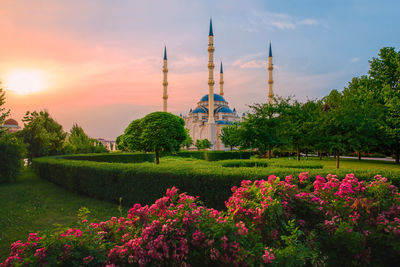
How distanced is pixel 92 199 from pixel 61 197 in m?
1.57

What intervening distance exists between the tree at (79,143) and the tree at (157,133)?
442 inches

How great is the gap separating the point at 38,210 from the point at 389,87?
26.6 metres

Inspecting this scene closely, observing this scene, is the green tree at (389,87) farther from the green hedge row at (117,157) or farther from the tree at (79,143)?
the tree at (79,143)

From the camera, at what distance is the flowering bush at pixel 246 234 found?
242 cm

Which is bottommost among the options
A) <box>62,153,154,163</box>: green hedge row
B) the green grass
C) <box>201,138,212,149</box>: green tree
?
the green grass

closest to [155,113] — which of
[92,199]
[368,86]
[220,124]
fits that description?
[92,199]

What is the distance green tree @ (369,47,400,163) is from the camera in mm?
19234

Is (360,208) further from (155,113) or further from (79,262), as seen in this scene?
(155,113)

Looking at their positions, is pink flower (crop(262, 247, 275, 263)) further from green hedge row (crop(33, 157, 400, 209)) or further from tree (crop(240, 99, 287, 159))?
tree (crop(240, 99, 287, 159))

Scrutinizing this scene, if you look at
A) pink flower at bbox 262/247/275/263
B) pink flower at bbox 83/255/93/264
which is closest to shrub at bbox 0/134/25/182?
pink flower at bbox 83/255/93/264

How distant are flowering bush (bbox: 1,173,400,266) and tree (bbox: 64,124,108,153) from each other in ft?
78.0

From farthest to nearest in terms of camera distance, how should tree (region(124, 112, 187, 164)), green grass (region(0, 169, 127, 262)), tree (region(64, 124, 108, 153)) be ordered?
1. tree (region(64, 124, 108, 153))
2. tree (region(124, 112, 187, 164))
3. green grass (region(0, 169, 127, 262))

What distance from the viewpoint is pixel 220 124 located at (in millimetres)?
70625

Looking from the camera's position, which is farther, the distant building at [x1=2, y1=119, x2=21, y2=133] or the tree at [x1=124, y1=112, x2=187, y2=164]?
the distant building at [x1=2, y1=119, x2=21, y2=133]
